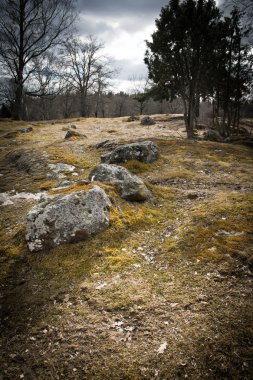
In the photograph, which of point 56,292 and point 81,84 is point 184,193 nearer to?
point 56,292

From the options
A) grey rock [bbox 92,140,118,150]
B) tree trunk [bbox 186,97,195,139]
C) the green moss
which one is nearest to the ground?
the green moss

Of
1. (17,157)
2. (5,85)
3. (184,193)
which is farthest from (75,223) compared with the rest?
(5,85)

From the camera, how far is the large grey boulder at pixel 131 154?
9.77 meters

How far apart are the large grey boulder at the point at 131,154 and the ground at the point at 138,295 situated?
3417mm

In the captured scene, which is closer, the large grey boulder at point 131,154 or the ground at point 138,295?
the ground at point 138,295

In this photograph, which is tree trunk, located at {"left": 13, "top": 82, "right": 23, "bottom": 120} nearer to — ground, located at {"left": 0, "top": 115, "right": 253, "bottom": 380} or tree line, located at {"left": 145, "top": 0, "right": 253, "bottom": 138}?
tree line, located at {"left": 145, "top": 0, "right": 253, "bottom": 138}

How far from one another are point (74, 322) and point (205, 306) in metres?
1.87

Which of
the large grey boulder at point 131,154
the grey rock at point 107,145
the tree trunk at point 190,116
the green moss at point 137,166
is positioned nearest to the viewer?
the green moss at point 137,166

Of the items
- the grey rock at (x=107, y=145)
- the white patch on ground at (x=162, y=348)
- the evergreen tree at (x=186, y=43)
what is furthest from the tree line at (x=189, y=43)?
the white patch on ground at (x=162, y=348)

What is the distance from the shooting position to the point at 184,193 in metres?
7.21

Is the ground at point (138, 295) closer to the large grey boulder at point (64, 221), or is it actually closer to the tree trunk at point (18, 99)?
the large grey boulder at point (64, 221)

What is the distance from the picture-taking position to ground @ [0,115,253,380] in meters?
2.64

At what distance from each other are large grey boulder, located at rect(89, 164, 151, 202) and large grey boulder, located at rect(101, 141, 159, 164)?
2.78 metres

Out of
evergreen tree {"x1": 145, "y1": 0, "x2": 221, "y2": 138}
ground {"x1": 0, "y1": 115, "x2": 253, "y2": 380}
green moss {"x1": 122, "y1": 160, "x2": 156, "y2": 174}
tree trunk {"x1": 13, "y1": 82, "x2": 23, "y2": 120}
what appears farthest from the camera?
tree trunk {"x1": 13, "y1": 82, "x2": 23, "y2": 120}
